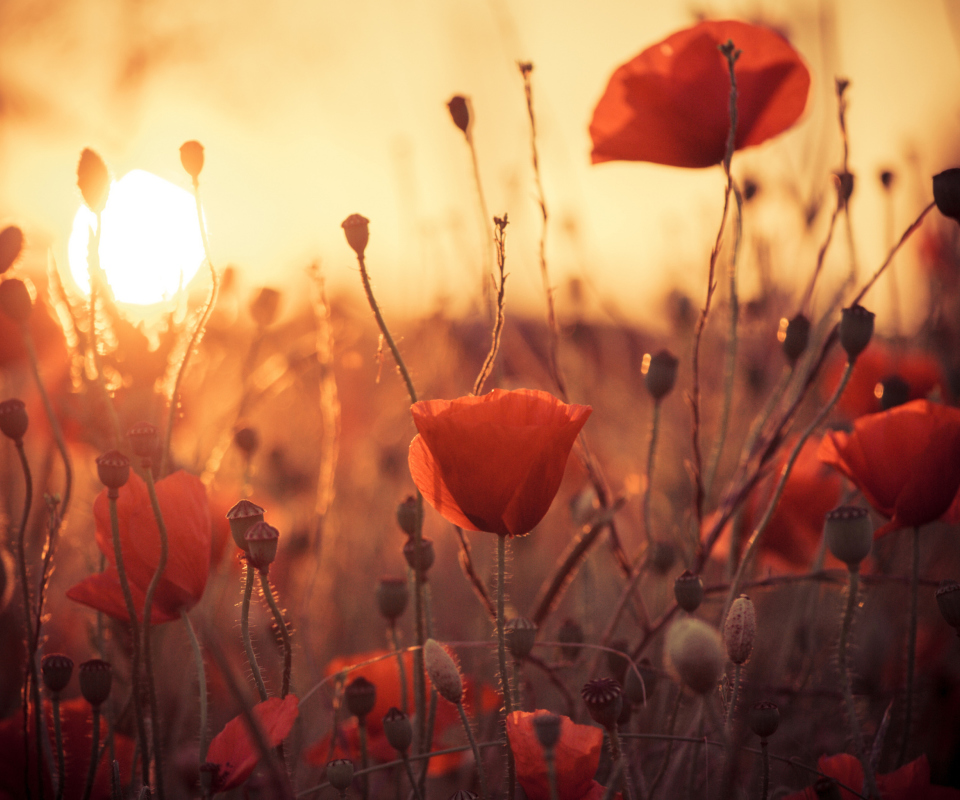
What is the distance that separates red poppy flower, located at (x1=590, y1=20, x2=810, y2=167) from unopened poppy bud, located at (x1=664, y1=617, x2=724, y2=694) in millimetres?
687

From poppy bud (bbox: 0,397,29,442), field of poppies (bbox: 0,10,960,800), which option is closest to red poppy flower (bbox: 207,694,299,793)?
field of poppies (bbox: 0,10,960,800)

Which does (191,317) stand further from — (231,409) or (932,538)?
(932,538)

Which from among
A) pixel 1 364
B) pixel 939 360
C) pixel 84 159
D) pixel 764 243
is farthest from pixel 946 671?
pixel 1 364

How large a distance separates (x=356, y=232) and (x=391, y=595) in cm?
43

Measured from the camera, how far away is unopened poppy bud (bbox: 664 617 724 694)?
1.77 feet

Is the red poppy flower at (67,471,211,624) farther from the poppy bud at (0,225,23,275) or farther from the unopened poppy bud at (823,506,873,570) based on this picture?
the unopened poppy bud at (823,506,873,570)

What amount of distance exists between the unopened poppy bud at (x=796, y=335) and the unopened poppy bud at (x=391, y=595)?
543mm

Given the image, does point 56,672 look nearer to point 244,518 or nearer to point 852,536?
point 244,518

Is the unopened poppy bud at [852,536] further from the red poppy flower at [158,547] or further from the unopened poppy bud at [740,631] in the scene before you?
the red poppy flower at [158,547]

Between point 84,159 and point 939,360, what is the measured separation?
1.62m

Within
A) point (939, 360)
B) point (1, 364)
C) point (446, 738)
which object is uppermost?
point (1, 364)

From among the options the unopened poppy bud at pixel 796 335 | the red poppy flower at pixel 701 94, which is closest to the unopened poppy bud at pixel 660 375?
the unopened poppy bud at pixel 796 335

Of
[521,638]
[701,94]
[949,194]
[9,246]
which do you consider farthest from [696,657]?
[9,246]

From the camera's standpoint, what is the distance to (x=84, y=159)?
869 mm
